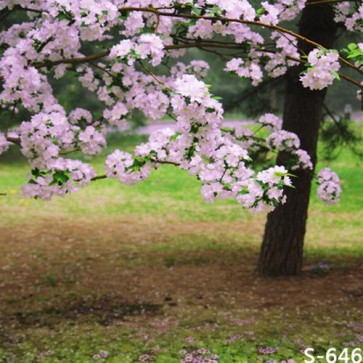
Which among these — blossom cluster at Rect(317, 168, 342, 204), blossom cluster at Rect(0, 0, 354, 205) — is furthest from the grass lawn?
blossom cluster at Rect(0, 0, 354, 205)

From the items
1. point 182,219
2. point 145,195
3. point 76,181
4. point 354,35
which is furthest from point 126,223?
point 76,181

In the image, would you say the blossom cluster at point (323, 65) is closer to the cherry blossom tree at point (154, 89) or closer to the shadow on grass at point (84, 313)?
the cherry blossom tree at point (154, 89)

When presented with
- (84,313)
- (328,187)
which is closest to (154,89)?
(328,187)

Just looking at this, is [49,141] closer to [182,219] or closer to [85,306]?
[85,306]

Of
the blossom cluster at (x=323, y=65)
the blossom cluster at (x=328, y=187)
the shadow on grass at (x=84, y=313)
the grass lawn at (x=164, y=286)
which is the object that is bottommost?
the shadow on grass at (x=84, y=313)

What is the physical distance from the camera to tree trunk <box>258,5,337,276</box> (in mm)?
7422

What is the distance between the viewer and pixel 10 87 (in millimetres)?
4285

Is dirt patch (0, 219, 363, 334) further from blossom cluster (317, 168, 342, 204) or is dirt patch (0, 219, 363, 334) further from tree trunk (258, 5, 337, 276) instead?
blossom cluster (317, 168, 342, 204)

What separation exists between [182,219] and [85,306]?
19.5 ft

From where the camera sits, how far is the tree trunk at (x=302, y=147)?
7422mm

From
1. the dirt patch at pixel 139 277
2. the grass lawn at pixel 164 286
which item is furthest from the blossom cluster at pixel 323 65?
the dirt patch at pixel 139 277

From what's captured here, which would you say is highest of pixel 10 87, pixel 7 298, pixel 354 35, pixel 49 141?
pixel 354 35

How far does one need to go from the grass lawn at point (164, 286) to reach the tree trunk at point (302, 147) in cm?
33

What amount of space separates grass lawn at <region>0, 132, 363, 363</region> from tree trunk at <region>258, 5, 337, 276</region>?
33cm
